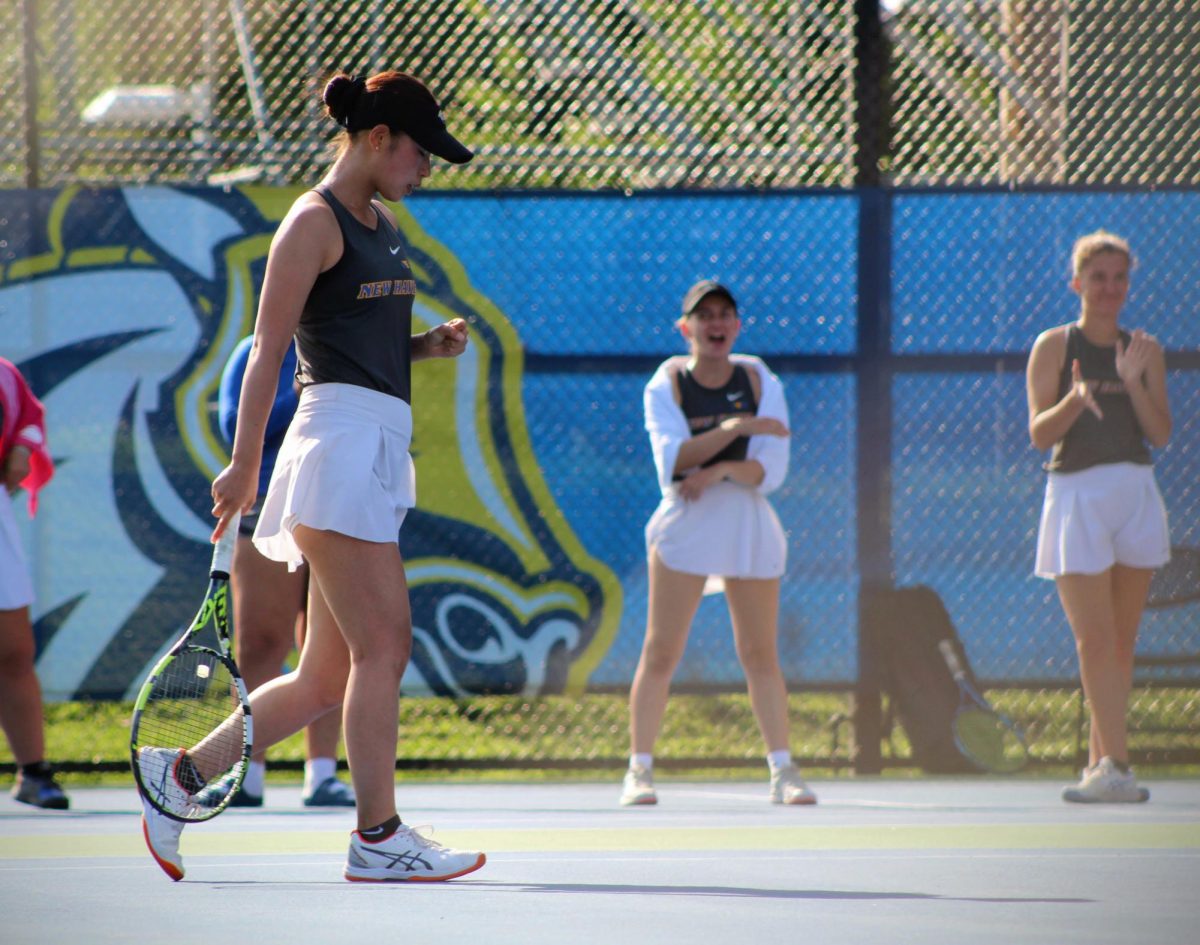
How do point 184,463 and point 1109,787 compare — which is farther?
point 184,463

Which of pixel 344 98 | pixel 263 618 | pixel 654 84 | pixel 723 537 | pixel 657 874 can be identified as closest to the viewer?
pixel 344 98

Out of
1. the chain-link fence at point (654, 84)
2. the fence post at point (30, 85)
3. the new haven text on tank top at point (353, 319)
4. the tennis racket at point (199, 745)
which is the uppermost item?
the chain-link fence at point (654, 84)

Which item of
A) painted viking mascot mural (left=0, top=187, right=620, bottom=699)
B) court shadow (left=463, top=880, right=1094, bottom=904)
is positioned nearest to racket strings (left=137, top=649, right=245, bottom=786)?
court shadow (left=463, top=880, right=1094, bottom=904)

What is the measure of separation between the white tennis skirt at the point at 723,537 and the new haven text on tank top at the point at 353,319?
2.07 metres

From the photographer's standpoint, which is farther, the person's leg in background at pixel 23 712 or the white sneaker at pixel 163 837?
the person's leg in background at pixel 23 712

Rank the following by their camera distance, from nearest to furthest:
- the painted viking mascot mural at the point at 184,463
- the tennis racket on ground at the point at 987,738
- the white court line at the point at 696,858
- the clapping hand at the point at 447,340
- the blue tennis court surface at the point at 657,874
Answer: the blue tennis court surface at the point at 657,874, the clapping hand at the point at 447,340, the white court line at the point at 696,858, the painted viking mascot mural at the point at 184,463, the tennis racket on ground at the point at 987,738

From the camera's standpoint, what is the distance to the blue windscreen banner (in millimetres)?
6562

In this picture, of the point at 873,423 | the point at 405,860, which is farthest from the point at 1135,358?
the point at 405,860

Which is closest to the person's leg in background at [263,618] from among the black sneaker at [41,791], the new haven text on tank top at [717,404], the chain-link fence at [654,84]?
the black sneaker at [41,791]

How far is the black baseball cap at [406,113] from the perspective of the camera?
3.92 m

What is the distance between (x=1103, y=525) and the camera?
5805mm

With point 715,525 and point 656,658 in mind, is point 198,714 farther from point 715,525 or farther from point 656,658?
point 715,525

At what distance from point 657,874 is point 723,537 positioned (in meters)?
1.77

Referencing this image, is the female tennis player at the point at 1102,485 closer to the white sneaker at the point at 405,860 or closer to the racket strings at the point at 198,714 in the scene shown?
the white sneaker at the point at 405,860
